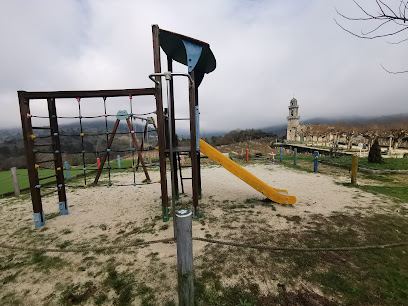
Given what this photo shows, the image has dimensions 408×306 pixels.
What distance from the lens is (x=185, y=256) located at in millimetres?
1623

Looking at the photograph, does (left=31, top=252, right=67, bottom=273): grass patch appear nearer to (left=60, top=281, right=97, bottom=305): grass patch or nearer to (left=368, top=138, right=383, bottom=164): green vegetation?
(left=60, top=281, right=97, bottom=305): grass patch

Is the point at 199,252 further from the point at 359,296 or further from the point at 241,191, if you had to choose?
the point at 241,191

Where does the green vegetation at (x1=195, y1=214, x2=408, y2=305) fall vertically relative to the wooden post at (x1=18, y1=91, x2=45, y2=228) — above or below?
below

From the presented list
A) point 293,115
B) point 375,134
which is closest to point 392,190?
point 375,134

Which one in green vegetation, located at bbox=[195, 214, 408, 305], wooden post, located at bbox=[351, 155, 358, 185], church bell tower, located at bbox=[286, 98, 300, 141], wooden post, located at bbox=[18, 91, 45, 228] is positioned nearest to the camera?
green vegetation, located at bbox=[195, 214, 408, 305]

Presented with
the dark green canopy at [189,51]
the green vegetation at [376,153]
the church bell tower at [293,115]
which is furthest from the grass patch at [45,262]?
the church bell tower at [293,115]

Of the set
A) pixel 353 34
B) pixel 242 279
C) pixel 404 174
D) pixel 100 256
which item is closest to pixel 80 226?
pixel 100 256

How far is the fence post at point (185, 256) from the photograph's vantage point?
1597mm

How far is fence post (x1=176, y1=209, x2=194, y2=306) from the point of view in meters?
1.60

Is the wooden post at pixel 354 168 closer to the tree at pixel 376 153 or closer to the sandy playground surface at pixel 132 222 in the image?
the sandy playground surface at pixel 132 222

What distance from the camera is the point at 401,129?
18.4 meters

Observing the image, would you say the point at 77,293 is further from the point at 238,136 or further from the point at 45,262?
the point at 238,136

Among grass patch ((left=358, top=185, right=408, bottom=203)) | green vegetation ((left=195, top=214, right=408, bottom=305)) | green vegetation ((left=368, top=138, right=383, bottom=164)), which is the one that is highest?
green vegetation ((left=368, top=138, right=383, bottom=164))

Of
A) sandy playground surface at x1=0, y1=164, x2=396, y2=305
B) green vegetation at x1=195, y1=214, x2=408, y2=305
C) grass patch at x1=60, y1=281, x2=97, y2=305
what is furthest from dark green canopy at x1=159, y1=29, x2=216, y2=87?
grass patch at x1=60, y1=281, x2=97, y2=305
